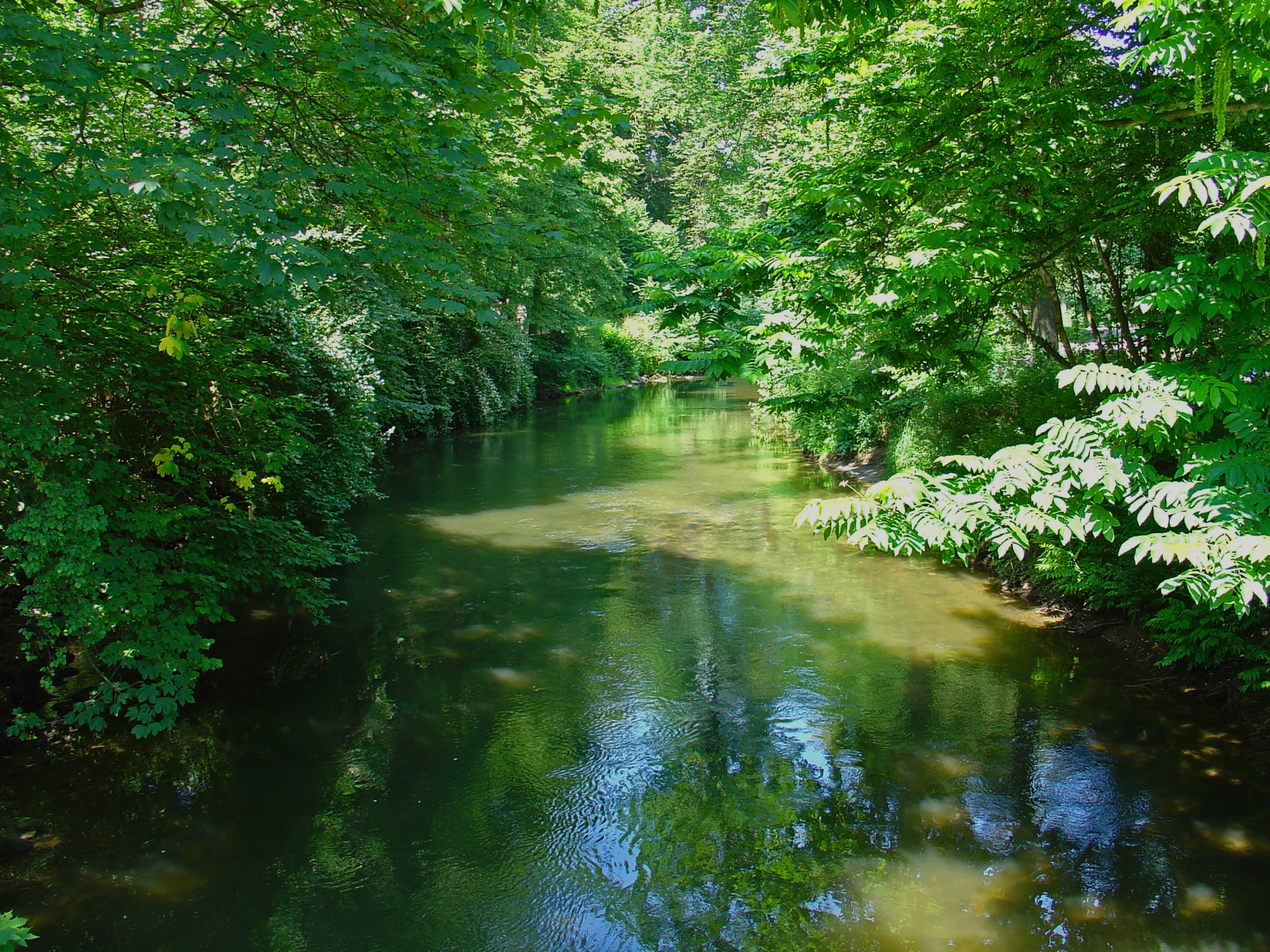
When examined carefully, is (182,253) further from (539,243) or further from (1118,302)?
(1118,302)

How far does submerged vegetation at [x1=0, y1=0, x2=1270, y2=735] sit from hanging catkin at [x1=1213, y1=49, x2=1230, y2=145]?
0.02 metres

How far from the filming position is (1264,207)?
134 inches

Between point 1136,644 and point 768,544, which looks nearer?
point 1136,644

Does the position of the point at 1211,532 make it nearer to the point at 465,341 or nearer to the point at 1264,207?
the point at 1264,207

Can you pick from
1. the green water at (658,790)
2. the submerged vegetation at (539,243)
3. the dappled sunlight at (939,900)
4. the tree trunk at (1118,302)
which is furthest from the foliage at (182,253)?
the tree trunk at (1118,302)

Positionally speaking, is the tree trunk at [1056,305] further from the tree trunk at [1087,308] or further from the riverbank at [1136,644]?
the riverbank at [1136,644]

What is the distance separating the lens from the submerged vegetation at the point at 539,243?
3959 mm

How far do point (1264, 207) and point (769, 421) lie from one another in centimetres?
1925

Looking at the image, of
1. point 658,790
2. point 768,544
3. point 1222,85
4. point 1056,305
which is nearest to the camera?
point 1222,85

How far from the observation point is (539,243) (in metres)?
6.60

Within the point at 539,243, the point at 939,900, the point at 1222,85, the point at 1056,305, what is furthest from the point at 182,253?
the point at 1056,305

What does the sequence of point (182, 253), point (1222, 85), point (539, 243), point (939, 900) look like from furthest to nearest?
point (539, 243) → point (182, 253) → point (939, 900) → point (1222, 85)

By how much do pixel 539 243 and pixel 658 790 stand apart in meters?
4.21

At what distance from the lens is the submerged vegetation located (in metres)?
3.96
